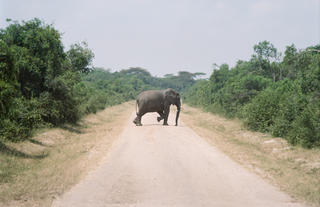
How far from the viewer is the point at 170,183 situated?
802 centimetres

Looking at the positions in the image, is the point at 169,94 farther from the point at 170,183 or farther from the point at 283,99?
the point at 170,183

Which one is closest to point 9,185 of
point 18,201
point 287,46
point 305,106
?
point 18,201

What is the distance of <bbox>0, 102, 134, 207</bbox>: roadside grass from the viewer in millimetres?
7285

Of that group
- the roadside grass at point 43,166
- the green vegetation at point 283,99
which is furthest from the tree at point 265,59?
the roadside grass at point 43,166

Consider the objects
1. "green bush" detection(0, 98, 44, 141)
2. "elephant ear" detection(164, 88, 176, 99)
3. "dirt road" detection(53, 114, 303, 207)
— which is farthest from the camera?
Result: "elephant ear" detection(164, 88, 176, 99)

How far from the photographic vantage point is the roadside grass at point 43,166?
287 inches

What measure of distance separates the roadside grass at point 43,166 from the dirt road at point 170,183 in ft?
1.60

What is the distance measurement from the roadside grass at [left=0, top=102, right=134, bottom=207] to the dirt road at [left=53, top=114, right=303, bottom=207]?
1.60 feet

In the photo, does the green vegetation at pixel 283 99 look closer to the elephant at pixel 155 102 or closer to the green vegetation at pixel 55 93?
the green vegetation at pixel 55 93

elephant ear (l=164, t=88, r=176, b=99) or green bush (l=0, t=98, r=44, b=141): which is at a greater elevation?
elephant ear (l=164, t=88, r=176, b=99)

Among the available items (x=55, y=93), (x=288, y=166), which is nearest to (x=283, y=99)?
(x=288, y=166)

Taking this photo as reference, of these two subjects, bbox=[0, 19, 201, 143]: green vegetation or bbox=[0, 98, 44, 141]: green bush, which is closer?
bbox=[0, 98, 44, 141]: green bush

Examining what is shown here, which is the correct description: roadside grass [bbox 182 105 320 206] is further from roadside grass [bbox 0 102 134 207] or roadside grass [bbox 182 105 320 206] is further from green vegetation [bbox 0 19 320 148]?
roadside grass [bbox 0 102 134 207]

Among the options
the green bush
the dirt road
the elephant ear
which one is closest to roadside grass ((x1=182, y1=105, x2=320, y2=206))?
the dirt road
